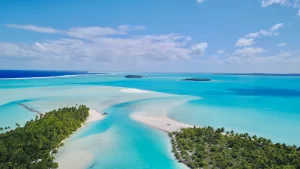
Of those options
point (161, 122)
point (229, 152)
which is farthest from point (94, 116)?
point (229, 152)

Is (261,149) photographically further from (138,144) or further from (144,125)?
(144,125)

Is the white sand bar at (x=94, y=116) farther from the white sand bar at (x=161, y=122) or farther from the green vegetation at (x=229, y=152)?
the green vegetation at (x=229, y=152)

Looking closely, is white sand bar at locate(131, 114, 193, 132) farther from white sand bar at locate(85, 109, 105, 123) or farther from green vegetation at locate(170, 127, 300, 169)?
white sand bar at locate(85, 109, 105, 123)

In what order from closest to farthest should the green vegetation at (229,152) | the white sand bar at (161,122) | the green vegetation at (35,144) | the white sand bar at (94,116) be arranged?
the green vegetation at (35,144) → the green vegetation at (229,152) → the white sand bar at (161,122) → the white sand bar at (94,116)

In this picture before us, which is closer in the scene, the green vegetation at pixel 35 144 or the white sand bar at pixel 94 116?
the green vegetation at pixel 35 144

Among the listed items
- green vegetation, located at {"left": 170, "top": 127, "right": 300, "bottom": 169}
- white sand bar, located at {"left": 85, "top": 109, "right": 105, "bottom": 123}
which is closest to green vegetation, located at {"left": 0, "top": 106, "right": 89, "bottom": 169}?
white sand bar, located at {"left": 85, "top": 109, "right": 105, "bottom": 123}

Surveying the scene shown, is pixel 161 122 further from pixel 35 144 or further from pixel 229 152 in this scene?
pixel 35 144

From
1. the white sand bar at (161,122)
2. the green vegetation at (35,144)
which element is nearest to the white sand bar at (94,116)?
the white sand bar at (161,122)
